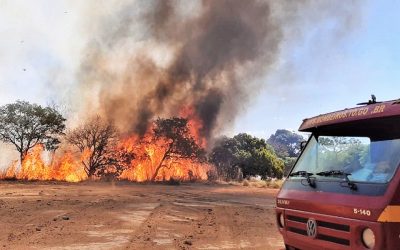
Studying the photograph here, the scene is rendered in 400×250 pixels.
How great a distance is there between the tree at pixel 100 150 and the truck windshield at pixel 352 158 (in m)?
27.7

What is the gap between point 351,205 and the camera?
12.0ft

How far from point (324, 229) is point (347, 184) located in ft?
1.61

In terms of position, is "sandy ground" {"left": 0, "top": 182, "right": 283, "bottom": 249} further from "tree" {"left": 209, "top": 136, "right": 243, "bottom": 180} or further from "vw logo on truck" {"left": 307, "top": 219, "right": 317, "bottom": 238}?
"tree" {"left": 209, "top": 136, "right": 243, "bottom": 180}

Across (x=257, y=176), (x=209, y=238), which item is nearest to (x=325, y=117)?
(x=209, y=238)

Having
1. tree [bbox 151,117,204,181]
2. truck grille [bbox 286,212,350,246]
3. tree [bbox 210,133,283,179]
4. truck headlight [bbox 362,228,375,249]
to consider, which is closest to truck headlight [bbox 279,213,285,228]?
truck grille [bbox 286,212,350,246]

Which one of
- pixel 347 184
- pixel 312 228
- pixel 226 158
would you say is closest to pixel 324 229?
pixel 312 228

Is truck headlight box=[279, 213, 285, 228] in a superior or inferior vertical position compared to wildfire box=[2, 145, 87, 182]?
inferior

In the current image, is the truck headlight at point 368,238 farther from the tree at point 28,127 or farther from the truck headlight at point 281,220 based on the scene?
the tree at point 28,127

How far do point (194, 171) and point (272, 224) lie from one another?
A: 896 inches

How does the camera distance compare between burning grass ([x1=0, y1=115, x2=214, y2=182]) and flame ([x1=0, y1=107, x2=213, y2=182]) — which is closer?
flame ([x1=0, y1=107, x2=213, y2=182])

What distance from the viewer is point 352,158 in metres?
4.35

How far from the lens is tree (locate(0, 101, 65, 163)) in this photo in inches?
1241

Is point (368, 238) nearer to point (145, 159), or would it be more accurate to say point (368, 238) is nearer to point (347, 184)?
point (347, 184)

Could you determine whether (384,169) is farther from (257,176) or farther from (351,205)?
(257,176)
